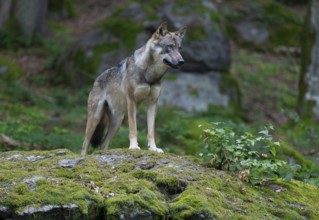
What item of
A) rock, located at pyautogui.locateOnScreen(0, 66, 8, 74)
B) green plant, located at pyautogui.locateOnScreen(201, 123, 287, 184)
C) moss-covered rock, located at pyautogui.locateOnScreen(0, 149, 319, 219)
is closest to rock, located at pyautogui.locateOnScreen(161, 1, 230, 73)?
rock, located at pyautogui.locateOnScreen(0, 66, 8, 74)

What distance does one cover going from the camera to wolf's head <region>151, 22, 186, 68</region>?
8148 millimetres

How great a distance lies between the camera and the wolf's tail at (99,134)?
922cm

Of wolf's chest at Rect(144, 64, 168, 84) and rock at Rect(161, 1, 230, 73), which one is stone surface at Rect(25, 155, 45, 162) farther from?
rock at Rect(161, 1, 230, 73)

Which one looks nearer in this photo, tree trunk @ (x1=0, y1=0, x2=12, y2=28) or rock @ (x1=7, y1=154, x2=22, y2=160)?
rock @ (x1=7, y1=154, x2=22, y2=160)

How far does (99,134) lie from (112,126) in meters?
0.28

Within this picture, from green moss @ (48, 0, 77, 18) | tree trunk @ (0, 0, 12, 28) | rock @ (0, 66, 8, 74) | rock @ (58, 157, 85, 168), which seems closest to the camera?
rock @ (58, 157, 85, 168)

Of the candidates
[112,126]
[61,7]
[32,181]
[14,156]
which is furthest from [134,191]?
[61,7]

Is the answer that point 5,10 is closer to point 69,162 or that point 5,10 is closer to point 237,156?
point 69,162

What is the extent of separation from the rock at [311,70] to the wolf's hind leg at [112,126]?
8.01 m

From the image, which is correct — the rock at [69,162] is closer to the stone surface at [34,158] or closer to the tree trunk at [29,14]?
the stone surface at [34,158]

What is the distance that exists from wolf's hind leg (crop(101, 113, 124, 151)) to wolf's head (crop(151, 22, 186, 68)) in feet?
4.28

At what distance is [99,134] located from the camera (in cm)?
925

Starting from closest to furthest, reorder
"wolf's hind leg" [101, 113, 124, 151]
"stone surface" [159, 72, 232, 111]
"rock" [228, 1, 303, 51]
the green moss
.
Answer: "wolf's hind leg" [101, 113, 124, 151]
"stone surface" [159, 72, 232, 111]
"rock" [228, 1, 303, 51]
the green moss

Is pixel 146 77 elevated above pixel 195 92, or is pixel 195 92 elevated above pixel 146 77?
pixel 146 77
